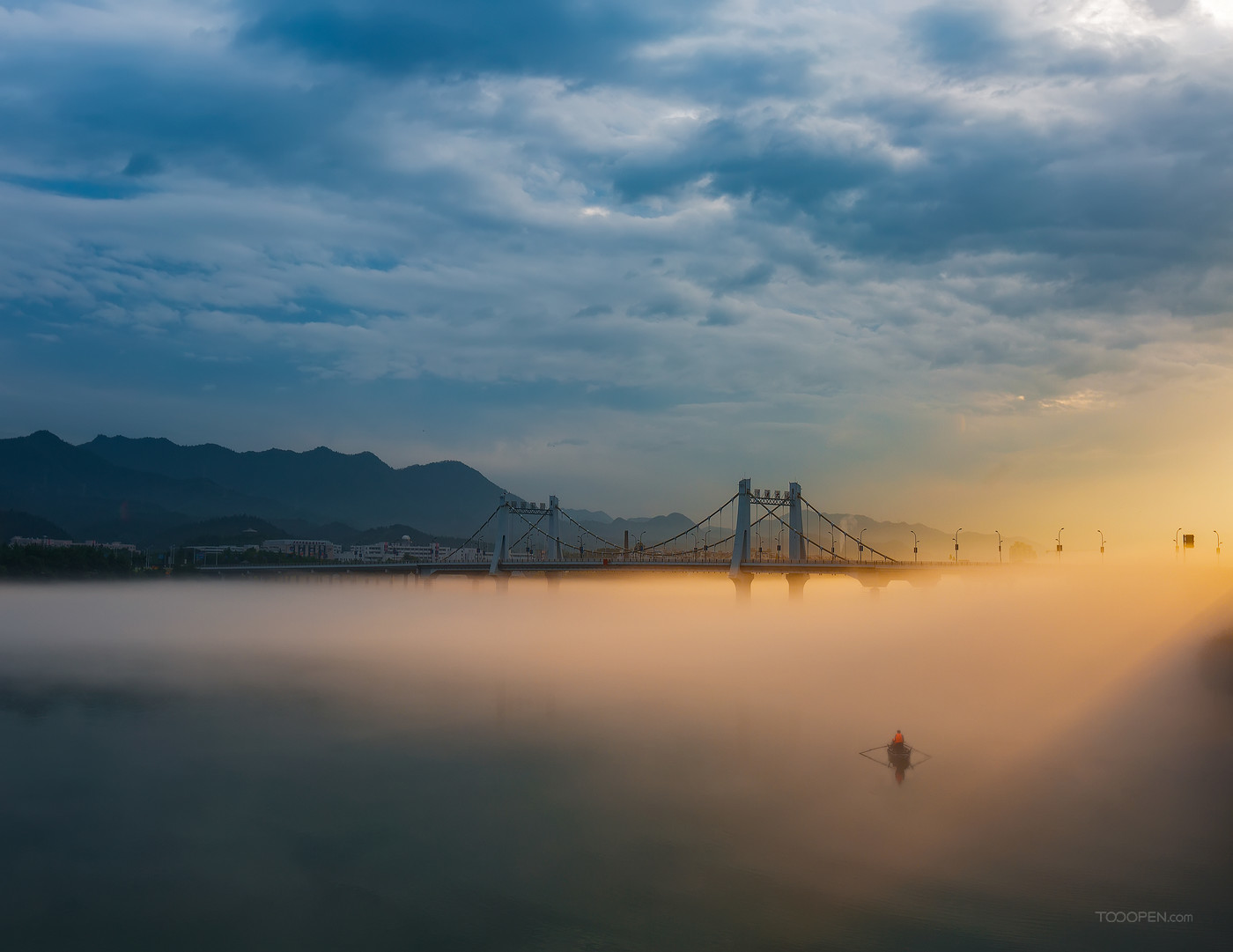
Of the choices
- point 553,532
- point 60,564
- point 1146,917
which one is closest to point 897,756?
point 1146,917

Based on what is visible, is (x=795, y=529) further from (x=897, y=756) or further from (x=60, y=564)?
(x=60, y=564)

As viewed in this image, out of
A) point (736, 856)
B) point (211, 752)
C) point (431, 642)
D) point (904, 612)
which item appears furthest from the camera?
point (904, 612)

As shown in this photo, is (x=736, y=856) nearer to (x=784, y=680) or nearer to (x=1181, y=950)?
(x=1181, y=950)

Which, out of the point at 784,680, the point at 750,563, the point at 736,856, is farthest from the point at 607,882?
the point at 750,563

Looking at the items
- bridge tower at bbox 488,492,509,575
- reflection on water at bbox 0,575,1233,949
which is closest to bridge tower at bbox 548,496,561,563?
bridge tower at bbox 488,492,509,575

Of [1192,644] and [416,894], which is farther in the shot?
[1192,644]

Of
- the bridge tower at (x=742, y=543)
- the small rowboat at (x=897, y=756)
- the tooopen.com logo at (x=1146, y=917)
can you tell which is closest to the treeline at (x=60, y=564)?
the bridge tower at (x=742, y=543)
